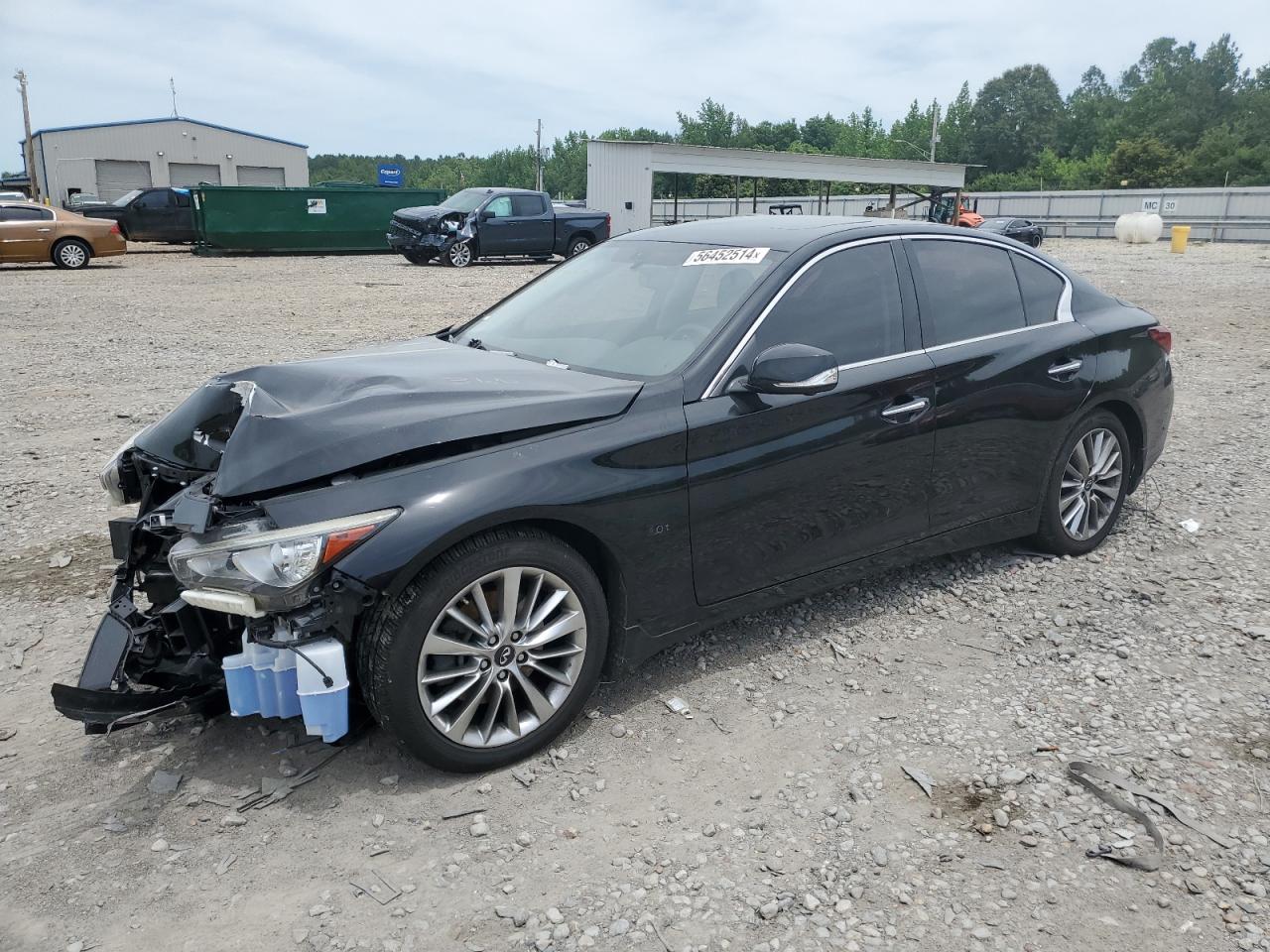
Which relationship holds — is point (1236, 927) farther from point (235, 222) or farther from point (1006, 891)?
point (235, 222)

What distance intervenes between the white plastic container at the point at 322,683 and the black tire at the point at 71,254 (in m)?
22.7

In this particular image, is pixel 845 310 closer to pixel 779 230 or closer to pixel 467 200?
pixel 779 230

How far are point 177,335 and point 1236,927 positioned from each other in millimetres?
12356

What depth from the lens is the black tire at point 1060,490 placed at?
4.71m

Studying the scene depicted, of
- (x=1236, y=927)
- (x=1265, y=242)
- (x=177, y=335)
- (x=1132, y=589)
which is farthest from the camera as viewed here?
(x=1265, y=242)

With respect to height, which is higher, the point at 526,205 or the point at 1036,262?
the point at 526,205

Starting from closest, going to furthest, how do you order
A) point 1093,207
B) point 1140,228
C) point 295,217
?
point 295,217, point 1140,228, point 1093,207

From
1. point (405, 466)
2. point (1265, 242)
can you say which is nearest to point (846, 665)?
point (405, 466)

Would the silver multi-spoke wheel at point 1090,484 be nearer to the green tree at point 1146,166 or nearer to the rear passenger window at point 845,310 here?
the rear passenger window at point 845,310

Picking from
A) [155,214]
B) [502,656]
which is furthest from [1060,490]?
[155,214]

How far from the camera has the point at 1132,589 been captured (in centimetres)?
462

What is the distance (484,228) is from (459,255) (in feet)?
2.89

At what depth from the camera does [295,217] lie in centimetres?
2609

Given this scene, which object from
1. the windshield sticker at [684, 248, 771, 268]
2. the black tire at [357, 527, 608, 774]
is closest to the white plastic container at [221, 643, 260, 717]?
the black tire at [357, 527, 608, 774]
